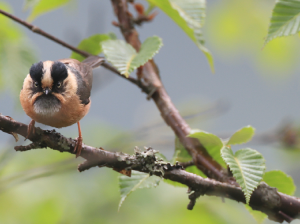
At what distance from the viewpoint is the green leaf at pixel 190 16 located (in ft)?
6.70

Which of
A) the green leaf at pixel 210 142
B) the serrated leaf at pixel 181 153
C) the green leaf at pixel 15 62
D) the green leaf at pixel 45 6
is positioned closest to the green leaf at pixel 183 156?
the serrated leaf at pixel 181 153

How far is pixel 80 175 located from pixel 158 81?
1287 millimetres

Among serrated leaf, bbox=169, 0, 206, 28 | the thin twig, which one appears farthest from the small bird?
serrated leaf, bbox=169, 0, 206, 28

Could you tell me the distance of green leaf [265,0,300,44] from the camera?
1473mm

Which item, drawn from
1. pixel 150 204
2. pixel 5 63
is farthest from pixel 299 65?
pixel 5 63

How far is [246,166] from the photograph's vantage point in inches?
62.9

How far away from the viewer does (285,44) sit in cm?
317

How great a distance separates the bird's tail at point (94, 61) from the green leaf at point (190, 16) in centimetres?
61

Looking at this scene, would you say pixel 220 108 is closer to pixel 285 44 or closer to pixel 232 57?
pixel 232 57

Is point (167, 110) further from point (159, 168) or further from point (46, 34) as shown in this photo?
point (46, 34)

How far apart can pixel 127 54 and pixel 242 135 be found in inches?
34.5

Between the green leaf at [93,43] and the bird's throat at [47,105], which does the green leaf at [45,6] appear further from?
the bird's throat at [47,105]

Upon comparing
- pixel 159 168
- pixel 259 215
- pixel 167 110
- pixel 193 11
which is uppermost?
pixel 193 11

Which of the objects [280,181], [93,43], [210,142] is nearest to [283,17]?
[210,142]
